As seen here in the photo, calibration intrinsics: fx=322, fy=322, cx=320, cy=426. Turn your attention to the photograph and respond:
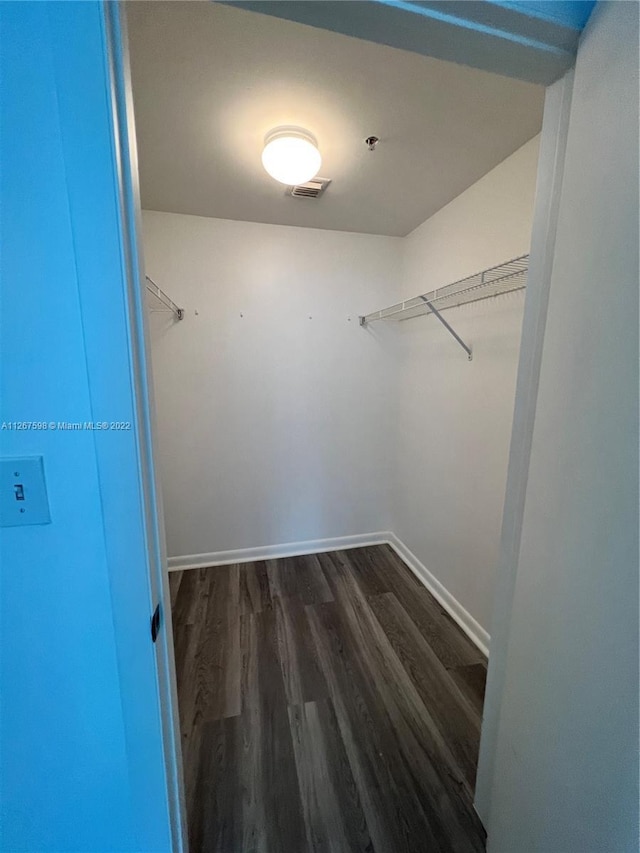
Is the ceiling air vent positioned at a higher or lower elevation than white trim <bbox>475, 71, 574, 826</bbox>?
higher

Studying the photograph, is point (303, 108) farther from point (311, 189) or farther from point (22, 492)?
point (22, 492)

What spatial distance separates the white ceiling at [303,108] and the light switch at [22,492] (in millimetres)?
1203

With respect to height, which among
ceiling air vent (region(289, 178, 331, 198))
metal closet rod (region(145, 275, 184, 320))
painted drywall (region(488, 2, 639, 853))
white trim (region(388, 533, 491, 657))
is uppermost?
ceiling air vent (region(289, 178, 331, 198))

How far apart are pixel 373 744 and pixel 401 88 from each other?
96.9 inches

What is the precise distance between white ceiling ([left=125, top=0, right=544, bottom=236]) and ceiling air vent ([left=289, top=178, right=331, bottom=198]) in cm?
5

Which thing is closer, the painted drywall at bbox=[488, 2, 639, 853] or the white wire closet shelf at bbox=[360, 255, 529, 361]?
the painted drywall at bbox=[488, 2, 639, 853]

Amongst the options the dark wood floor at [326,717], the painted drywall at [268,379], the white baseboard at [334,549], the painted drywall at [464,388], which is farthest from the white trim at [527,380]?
the painted drywall at [268,379]

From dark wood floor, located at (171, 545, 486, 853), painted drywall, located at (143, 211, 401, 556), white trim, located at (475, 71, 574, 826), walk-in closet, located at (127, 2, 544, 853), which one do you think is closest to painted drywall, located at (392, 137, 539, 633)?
walk-in closet, located at (127, 2, 544, 853)

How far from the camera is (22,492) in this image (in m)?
0.57

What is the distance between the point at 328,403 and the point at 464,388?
39.3 inches

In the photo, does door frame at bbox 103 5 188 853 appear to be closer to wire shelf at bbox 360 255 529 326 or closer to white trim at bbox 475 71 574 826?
white trim at bbox 475 71 574 826

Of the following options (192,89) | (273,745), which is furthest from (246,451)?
(192,89)

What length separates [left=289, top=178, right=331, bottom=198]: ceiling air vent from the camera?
5.42ft

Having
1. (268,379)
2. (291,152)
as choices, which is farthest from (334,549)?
(291,152)
